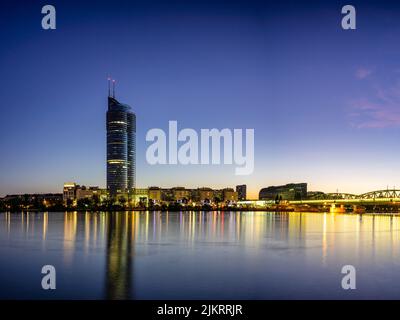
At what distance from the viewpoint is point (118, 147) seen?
190750 mm

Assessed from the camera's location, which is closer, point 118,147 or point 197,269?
point 197,269

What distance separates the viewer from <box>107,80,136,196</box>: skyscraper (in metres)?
185

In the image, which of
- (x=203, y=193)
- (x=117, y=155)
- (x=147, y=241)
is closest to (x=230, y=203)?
(x=203, y=193)

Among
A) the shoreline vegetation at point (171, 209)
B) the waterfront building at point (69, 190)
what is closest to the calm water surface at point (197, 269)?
the shoreline vegetation at point (171, 209)

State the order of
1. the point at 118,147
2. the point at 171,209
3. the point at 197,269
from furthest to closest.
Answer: the point at 118,147 < the point at 171,209 < the point at 197,269

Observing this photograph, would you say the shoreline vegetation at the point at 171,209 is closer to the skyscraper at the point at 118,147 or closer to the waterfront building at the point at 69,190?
the waterfront building at the point at 69,190

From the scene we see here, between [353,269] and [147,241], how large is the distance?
54.7ft

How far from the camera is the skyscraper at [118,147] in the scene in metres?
185

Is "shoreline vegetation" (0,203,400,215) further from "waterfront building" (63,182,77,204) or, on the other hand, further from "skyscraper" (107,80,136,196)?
"skyscraper" (107,80,136,196)

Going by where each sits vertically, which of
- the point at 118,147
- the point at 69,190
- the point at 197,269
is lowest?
the point at 69,190

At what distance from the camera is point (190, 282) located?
16.8 meters

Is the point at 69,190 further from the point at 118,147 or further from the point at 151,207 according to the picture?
the point at 151,207

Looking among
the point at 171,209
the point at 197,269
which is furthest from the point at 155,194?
the point at 197,269
